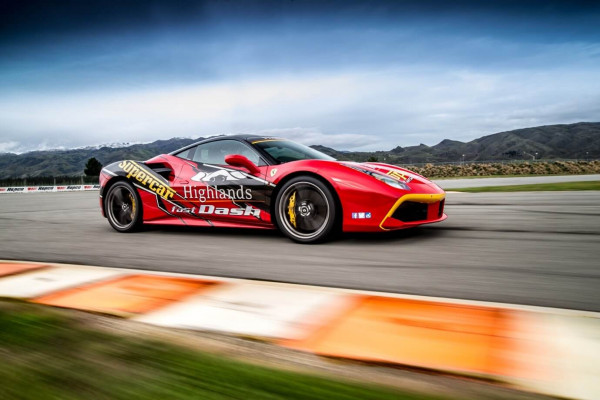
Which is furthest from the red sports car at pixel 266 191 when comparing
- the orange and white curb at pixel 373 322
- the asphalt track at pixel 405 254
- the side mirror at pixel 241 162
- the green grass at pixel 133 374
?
the green grass at pixel 133 374

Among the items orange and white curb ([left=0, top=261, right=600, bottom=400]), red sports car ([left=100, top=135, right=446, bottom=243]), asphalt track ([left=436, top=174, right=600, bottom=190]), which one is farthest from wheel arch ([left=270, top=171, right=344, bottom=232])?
asphalt track ([left=436, top=174, right=600, bottom=190])

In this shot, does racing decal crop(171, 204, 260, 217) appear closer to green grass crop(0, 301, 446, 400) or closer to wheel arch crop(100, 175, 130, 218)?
wheel arch crop(100, 175, 130, 218)

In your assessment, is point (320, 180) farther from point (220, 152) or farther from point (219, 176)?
point (220, 152)

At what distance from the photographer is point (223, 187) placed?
502 cm

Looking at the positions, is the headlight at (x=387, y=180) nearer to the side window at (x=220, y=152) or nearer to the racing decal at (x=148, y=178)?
the side window at (x=220, y=152)

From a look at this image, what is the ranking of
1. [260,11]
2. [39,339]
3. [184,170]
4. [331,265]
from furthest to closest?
[260,11]
[184,170]
[331,265]
[39,339]

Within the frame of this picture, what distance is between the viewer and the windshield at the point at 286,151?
4.93 metres

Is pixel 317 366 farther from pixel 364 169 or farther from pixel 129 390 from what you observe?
pixel 364 169

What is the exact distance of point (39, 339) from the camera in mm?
1988

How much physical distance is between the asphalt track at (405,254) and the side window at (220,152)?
0.89 m

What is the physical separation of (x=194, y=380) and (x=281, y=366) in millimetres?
323

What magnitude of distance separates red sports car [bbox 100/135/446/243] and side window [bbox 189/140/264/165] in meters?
0.01

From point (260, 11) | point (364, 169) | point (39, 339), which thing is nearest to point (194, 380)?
point (39, 339)

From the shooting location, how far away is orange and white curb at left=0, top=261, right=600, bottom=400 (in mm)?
1674
